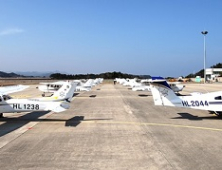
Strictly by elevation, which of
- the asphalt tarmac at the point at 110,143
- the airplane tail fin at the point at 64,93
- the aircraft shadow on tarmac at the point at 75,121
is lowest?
the aircraft shadow on tarmac at the point at 75,121

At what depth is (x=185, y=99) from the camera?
53.4 feet

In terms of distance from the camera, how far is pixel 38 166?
768cm

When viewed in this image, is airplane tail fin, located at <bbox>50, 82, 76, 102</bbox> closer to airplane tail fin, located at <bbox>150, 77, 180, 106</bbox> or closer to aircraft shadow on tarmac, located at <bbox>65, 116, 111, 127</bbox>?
aircraft shadow on tarmac, located at <bbox>65, 116, 111, 127</bbox>

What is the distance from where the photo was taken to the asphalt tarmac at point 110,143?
7.92 m

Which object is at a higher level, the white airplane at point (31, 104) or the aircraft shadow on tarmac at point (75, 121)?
the white airplane at point (31, 104)

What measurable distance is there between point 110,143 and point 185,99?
7.43m

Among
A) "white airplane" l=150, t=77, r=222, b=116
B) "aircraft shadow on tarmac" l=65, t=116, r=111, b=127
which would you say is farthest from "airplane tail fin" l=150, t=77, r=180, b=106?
"aircraft shadow on tarmac" l=65, t=116, r=111, b=127

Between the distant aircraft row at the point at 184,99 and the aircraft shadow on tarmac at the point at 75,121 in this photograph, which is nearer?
the aircraft shadow on tarmac at the point at 75,121

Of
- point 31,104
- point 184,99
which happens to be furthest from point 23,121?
point 184,99

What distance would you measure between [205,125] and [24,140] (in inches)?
347

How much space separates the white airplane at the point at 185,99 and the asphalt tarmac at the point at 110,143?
0.79m

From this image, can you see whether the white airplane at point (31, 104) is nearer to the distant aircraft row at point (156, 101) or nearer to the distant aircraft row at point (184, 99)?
the distant aircraft row at point (156, 101)

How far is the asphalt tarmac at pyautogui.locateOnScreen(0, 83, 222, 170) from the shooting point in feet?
26.0

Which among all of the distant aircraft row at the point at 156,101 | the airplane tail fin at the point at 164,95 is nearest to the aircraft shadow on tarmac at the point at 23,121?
the distant aircraft row at the point at 156,101
